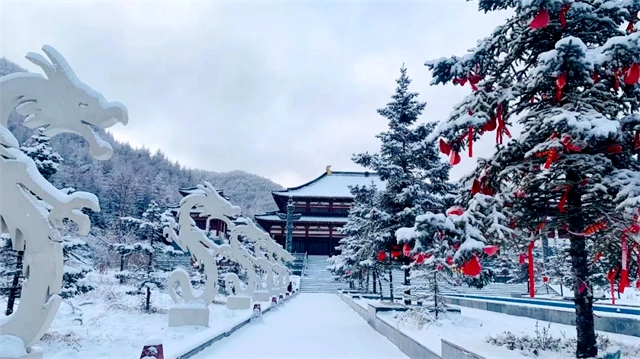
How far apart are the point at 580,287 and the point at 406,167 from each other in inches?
272

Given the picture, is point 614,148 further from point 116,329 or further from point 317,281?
point 317,281

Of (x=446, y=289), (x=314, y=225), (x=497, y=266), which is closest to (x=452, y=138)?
(x=446, y=289)

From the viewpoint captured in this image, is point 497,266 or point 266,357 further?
point 497,266

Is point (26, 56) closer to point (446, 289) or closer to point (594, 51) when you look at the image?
point (594, 51)

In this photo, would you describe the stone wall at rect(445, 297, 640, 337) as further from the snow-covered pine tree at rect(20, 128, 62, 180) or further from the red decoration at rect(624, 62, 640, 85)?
the snow-covered pine tree at rect(20, 128, 62, 180)

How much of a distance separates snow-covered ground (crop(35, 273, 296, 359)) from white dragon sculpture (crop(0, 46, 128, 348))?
182 cm

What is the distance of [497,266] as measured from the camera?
30.1 m

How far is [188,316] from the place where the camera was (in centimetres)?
831

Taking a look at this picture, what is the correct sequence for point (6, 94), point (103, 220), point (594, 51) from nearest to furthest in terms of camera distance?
point (6, 94) < point (594, 51) < point (103, 220)

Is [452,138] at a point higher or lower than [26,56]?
lower

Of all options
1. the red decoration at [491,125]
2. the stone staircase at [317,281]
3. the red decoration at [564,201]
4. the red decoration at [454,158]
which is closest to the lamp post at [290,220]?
the stone staircase at [317,281]

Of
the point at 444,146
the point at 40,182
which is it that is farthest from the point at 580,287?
the point at 40,182

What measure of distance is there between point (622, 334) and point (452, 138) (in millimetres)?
5731

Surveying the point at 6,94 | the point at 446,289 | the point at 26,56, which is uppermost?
the point at 26,56
